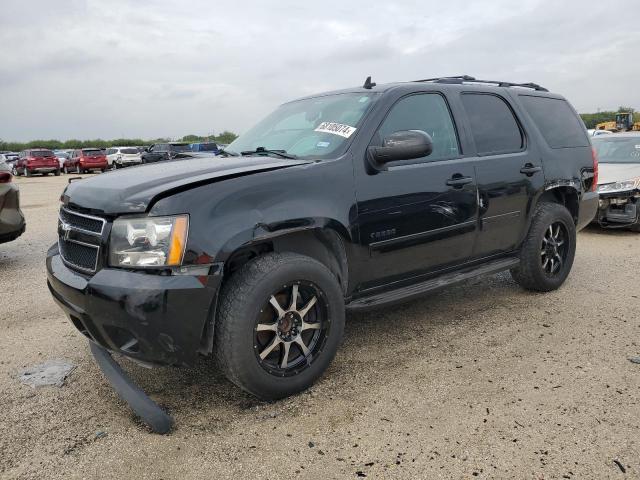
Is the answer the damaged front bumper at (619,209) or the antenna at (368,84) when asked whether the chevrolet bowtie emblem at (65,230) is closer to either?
the antenna at (368,84)

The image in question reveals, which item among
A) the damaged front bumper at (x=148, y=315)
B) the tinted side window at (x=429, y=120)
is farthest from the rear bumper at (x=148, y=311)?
the tinted side window at (x=429, y=120)

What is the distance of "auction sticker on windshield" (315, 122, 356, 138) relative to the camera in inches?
129

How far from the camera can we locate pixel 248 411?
9.14 feet

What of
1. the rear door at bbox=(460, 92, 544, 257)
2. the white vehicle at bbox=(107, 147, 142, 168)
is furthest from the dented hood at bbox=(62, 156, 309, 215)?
the white vehicle at bbox=(107, 147, 142, 168)

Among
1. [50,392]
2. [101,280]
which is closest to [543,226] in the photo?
[101,280]

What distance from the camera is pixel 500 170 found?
3.99 meters

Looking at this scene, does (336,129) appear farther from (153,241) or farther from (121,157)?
(121,157)

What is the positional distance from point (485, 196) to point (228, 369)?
2313 millimetres

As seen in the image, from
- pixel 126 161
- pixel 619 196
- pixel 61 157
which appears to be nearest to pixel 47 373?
pixel 619 196

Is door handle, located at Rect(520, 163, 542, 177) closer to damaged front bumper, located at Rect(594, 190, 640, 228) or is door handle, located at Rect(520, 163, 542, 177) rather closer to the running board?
the running board

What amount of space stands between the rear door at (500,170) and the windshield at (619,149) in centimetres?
550

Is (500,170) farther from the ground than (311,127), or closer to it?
closer to it

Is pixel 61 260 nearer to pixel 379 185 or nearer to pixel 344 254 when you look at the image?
pixel 344 254

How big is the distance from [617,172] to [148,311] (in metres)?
8.04
